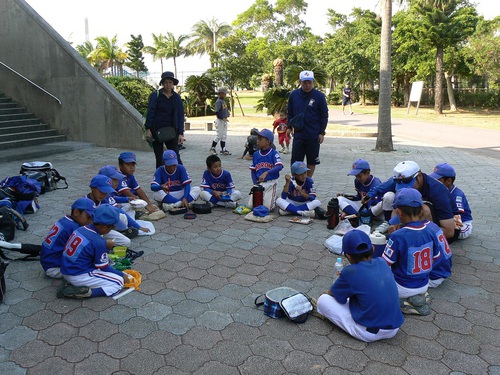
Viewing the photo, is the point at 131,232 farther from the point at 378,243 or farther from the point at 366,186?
the point at 366,186

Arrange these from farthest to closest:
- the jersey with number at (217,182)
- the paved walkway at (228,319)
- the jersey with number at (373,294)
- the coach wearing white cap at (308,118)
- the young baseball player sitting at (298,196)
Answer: the coach wearing white cap at (308,118) < the jersey with number at (217,182) < the young baseball player sitting at (298,196) < the jersey with number at (373,294) < the paved walkway at (228,319)

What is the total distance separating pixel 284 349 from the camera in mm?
3066

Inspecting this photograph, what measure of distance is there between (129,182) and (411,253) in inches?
165

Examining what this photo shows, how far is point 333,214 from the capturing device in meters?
5.62

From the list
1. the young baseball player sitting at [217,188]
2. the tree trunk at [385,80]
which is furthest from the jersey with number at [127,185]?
the tree trunk at [385,80]

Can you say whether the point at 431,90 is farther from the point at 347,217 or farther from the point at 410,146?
the point at 347,217

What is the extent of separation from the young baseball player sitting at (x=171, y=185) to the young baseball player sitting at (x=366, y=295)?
3629mm

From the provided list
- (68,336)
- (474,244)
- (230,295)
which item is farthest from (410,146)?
(68,336)

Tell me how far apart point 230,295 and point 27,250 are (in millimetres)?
2258

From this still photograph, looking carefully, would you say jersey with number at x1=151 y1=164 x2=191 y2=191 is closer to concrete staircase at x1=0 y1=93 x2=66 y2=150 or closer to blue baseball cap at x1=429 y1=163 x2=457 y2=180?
blue baseball cap at x1=429 y1=163 x2=457 y2=180

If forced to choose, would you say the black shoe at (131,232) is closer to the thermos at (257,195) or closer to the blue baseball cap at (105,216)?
the blue baseball cap at (105,216)

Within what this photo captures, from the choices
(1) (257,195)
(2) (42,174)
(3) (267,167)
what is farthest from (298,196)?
(2) (42,174)

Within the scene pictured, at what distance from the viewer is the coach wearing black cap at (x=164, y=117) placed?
7.32 m

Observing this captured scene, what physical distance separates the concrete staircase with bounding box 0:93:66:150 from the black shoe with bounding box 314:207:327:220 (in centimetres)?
900
